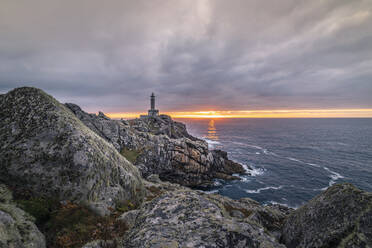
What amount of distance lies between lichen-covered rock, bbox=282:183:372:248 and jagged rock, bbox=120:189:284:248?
10.7ft

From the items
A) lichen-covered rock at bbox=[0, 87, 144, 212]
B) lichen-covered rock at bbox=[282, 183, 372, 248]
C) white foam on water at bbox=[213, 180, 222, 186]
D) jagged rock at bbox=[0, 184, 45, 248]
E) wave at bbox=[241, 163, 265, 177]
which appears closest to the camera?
jagged rock at bbox=[0, 184, 45, 248]

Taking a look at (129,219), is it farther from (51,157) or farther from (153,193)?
(153,193)

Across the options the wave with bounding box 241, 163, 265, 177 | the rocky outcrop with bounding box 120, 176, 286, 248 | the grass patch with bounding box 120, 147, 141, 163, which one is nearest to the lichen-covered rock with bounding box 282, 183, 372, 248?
the rocky outcrop with bounding box 120, 176, 286, 248

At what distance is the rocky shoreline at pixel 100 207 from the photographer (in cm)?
579

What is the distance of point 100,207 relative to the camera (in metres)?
10.3

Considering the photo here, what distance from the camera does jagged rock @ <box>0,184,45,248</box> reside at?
5.94 m

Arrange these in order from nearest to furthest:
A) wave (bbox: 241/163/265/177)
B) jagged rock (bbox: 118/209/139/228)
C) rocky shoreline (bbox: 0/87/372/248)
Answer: rocky shoreline (bbox: 0/87/372/248)
jagged rock (bbox: 118/209/139/228)
wave (bbox: 241/163/265/177)

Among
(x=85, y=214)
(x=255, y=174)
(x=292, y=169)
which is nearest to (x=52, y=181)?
(x=85, y=214)

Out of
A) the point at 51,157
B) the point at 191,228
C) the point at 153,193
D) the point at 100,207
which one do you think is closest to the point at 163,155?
the point at 153,193

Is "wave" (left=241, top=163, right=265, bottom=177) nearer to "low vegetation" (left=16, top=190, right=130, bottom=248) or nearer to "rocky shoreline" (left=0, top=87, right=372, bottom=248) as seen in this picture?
"rocky shoreline" (left=0, top=87, right=372, bottom=248)

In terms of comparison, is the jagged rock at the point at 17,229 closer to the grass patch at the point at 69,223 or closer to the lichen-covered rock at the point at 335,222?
the grass patch at the point at 69,223

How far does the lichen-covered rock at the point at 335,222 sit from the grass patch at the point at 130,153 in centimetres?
4494

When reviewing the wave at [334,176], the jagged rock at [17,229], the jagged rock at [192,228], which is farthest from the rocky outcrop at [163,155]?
the jagged rock at [192,228]

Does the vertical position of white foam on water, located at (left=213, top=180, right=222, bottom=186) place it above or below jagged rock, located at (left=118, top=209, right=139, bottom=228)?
below
